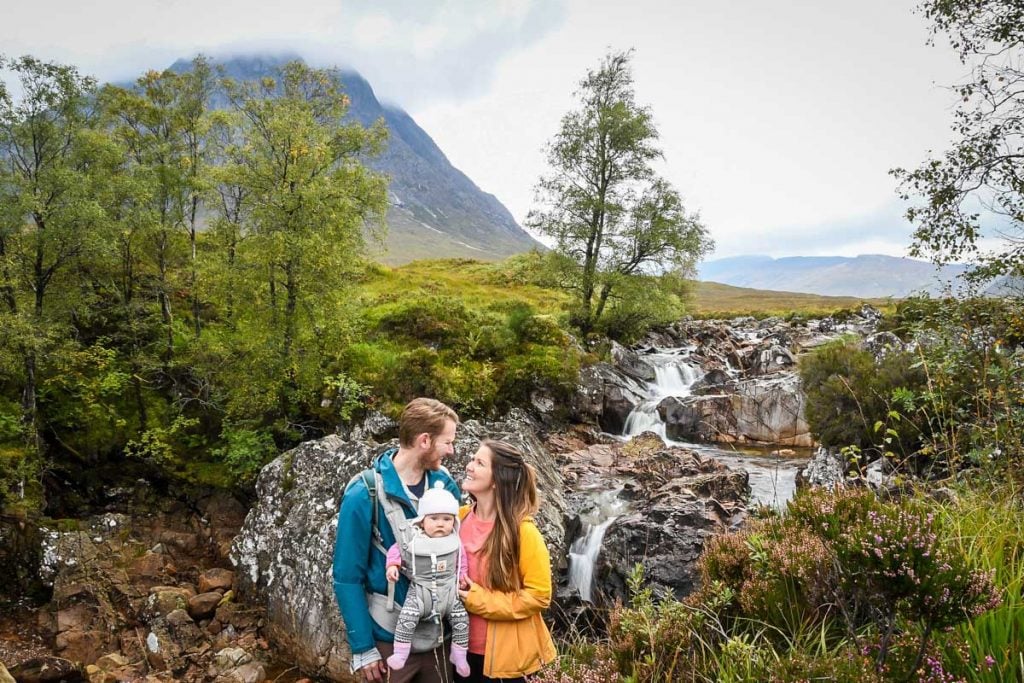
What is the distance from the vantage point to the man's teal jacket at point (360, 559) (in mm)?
3730

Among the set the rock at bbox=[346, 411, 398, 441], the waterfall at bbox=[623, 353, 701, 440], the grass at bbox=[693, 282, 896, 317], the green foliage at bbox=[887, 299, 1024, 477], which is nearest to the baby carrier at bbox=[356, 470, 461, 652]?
the green foliage at bbox=[887, 299, 1024, 477]

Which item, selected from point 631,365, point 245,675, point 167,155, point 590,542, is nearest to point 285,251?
point 245,675

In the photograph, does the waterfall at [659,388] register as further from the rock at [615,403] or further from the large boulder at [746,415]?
the large boulder at [746,415]

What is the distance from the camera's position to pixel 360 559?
375cm

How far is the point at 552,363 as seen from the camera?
1864 centimetres

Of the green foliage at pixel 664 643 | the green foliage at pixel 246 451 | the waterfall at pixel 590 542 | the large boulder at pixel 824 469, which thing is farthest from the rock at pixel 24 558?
the large boulder at pixel 824 469

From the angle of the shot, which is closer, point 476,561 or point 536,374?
point 476,561

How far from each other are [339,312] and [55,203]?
710 centimetres

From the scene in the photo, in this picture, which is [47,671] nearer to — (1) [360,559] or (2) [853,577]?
(1) [360,559]

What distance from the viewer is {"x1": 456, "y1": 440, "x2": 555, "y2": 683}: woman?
3.68 metres

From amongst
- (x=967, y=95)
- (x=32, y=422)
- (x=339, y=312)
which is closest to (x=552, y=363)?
(x=339, y=312)

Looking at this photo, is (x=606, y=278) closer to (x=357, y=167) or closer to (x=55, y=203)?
(x=357, y=167)

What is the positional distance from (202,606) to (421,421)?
9.46 meters

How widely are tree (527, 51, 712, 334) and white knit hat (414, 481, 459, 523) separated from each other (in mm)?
23315
